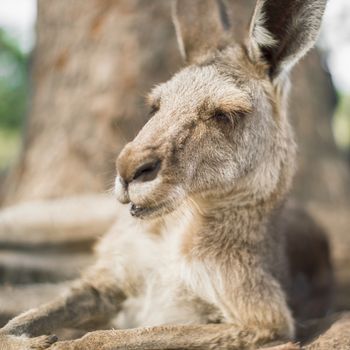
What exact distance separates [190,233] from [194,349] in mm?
684

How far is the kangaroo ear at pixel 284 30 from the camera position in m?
3.50

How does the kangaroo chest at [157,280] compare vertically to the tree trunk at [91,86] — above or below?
below

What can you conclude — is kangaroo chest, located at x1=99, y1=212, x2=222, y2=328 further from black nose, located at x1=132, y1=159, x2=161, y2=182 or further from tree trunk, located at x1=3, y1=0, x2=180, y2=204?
tree trunk, located at x1=3, y1=0, x2=180, y2=204

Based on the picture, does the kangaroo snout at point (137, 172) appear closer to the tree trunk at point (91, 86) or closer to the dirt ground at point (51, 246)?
the dirt ground at point (51, 246)

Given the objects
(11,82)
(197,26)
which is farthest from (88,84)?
(11,82)

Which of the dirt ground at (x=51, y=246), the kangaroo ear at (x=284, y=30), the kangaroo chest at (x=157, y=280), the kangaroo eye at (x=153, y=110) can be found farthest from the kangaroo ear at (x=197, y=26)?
the dirt ground at (x=51, y=246)

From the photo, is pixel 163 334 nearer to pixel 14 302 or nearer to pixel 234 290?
pixel 234 290

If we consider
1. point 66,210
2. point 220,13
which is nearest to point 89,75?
point 66,210

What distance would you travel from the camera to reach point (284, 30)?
3600 millimetres

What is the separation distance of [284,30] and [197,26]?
2.72 feet

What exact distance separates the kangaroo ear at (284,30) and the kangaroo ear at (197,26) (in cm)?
53

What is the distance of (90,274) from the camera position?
3863 mm

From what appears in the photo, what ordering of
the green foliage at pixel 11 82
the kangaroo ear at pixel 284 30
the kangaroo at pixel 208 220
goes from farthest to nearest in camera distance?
the green foliage at pixel 11 82, the kangaroo ear at pixel 284 30, the kangaroo at pixel 208 220

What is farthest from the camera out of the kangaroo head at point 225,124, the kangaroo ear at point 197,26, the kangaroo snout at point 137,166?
the kangaroo ear at point 197,26
